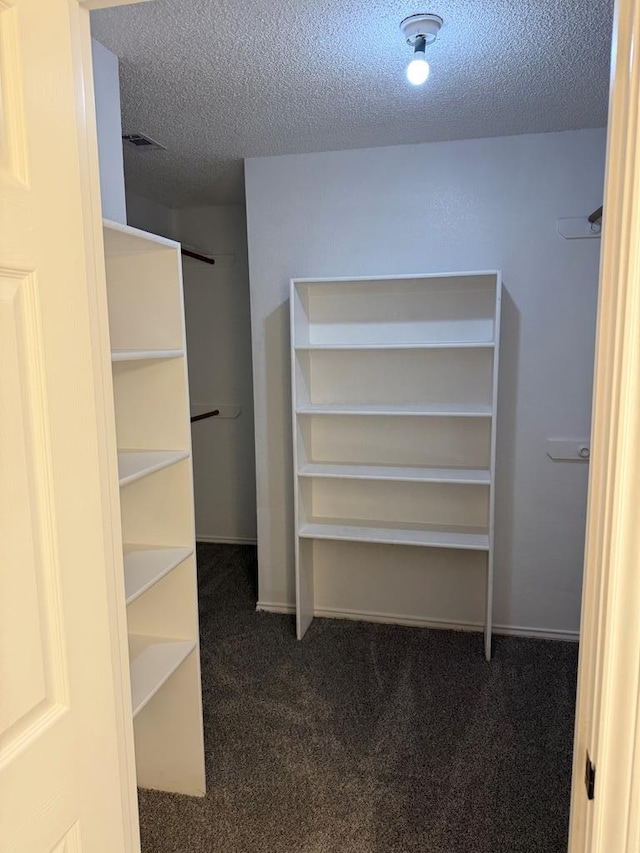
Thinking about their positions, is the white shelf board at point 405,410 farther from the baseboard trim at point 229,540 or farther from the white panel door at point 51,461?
the white panel door at point 51,461

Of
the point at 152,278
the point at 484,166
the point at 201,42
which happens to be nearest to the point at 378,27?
the point at 201,42

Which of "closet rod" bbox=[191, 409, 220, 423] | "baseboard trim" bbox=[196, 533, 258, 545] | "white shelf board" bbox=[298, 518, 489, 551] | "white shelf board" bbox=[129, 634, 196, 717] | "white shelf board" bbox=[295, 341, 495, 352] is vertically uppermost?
"white shelf board" bbox=[295, 341, 495, 352]

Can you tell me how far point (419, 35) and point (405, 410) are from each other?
1.59 meters

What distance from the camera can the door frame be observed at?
759 millimetres

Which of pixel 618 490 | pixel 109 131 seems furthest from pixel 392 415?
pixel 618 490

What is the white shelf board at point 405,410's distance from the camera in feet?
9.67

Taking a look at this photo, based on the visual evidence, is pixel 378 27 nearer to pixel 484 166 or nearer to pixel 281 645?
pixel 484 166

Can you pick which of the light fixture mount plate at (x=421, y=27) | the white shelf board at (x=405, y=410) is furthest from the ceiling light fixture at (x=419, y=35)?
the white shelf board at (x=405, y=410)

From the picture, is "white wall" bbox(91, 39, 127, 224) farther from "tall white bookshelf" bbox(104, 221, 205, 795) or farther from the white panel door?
the white panel door

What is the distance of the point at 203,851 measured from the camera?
6.27 feet

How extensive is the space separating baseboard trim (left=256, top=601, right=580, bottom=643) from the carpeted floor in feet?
0.25

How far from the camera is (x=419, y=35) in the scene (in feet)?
6.20

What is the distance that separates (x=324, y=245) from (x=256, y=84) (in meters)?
1.02

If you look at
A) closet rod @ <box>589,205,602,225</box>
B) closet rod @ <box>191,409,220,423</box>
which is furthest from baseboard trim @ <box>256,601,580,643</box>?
closet rod @ <box>589,205,602,225</box>
